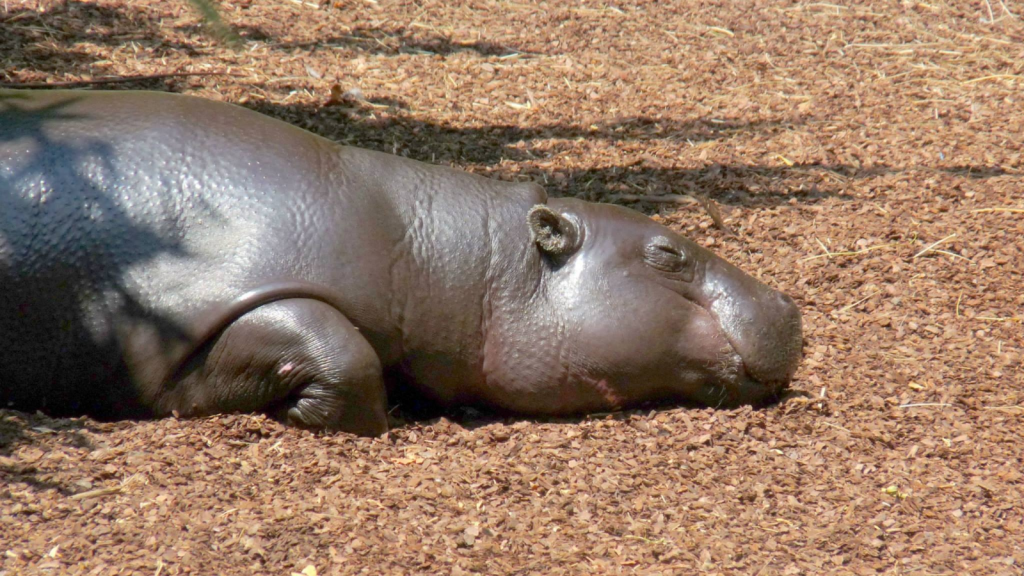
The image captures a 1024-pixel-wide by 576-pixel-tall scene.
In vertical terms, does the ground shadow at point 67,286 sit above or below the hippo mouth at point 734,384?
above

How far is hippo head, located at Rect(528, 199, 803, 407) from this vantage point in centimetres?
470

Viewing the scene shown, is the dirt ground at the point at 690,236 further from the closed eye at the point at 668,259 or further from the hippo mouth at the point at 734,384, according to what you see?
the closed eye at the point at 668,259

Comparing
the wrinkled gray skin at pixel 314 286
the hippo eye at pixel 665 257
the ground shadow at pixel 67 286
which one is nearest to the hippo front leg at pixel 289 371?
the wrinkled gray skin at pixel 314 286

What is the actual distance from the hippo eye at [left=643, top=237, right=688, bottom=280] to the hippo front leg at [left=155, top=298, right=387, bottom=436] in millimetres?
1414

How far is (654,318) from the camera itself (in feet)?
15.5

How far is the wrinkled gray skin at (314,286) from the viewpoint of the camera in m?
4.14

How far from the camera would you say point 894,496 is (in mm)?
4086

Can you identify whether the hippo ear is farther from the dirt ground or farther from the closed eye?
the dirt ground

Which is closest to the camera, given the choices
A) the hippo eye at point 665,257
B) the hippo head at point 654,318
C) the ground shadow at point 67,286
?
the ground shadow at point 67,286

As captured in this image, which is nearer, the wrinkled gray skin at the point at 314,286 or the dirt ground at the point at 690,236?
the dirt ground at the point at 690,236

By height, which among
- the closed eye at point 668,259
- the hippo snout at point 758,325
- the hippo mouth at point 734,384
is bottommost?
the hippo mouth at point 734,384

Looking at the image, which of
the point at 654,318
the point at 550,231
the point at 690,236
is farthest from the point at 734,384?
the point at 690,236

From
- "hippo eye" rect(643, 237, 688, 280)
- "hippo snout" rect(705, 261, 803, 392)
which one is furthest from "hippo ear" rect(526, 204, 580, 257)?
"hippo snout" rect(705, 261, 803, 392)

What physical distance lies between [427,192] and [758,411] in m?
1.86
